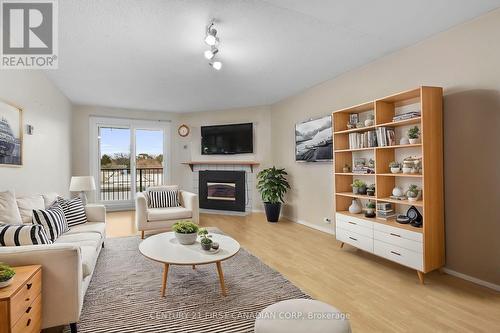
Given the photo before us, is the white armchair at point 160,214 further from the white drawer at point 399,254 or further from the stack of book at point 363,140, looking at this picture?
the white drawer at point 399,254

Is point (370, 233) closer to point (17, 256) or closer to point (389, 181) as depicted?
point (389, 181)

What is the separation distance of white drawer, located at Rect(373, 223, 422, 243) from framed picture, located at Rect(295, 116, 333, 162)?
1494mm

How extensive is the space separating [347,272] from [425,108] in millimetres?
1850

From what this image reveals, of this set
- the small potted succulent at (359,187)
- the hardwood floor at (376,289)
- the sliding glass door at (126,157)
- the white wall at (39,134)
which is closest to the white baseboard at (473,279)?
the hardwood floor at (376,289)

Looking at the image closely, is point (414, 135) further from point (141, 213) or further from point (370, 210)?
point (141, 213)

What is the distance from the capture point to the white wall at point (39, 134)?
2953mm

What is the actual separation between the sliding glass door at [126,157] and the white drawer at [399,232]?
5233 mm

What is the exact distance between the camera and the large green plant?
525 centimetres

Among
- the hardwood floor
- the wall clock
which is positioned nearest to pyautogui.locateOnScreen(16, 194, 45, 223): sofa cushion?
the hardwood floor

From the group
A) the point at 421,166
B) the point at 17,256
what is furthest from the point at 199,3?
the point at 421,166

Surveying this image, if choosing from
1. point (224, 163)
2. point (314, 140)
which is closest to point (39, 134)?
point (224, 163)

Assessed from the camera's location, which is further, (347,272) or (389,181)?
(389,181)

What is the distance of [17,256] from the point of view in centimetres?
167

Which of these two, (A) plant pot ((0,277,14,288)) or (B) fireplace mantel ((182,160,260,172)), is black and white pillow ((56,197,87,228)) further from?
(B) fireplace mantel ((182,160,260,172))
